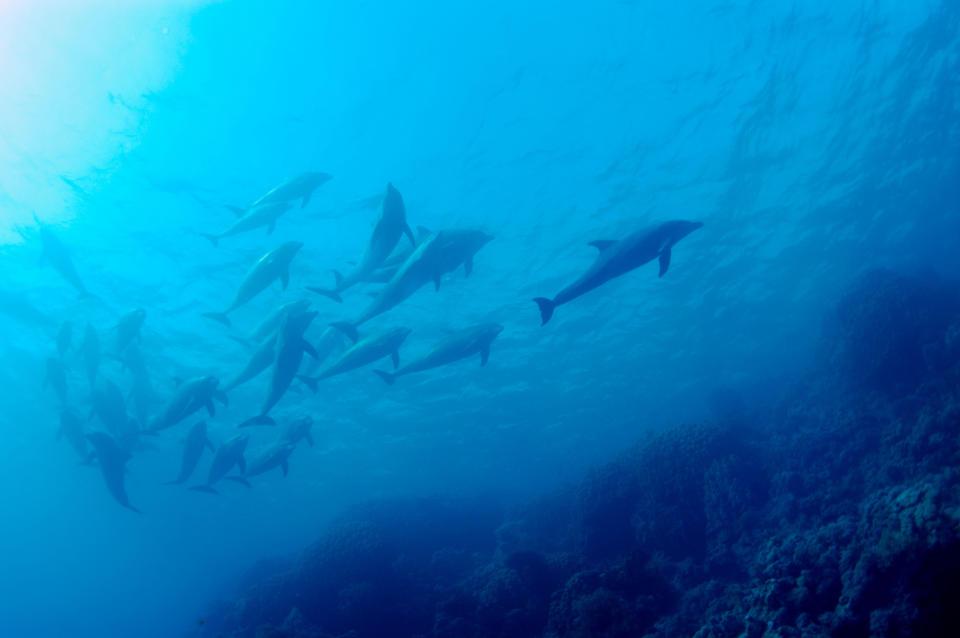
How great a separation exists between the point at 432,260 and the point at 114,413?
11.2m

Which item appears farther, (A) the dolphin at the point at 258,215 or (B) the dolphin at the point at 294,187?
(A) the dolphin at the point at 258,215

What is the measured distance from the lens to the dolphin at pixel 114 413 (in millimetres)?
12758

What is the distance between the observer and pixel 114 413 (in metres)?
13.3

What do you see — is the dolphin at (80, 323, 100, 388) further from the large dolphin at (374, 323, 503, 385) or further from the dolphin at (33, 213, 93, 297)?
the large dolphin at (374, 323, 503, 385)

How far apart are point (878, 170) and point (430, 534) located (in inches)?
970

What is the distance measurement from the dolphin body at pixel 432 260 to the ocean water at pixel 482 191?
199 mm

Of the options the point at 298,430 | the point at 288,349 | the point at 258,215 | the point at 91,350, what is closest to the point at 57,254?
the point at 91,350

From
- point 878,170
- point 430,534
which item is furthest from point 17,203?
point 878,170

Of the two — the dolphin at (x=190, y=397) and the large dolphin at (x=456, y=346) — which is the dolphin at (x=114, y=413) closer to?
the dolphin at (x=190, y=397)

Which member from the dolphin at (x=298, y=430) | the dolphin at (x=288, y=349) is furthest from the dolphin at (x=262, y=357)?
the dolphin at (x=298, y=430)

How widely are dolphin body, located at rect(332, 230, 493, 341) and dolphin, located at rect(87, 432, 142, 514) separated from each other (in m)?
7.03

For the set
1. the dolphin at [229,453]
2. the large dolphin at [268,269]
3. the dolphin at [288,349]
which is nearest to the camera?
the dolphin at [288,349]

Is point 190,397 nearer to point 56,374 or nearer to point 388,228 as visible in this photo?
point 388,228

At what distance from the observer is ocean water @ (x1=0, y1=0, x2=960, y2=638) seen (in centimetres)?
1116
